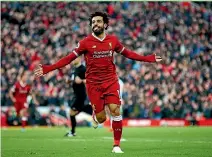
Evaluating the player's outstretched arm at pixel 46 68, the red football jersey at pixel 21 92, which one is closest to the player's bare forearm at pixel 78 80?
the red football jersey at pixel 21 92

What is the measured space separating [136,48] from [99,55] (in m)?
23.6

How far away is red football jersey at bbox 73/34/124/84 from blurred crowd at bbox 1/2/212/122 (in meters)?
18.8

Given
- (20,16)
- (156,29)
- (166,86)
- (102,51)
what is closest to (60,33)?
(20,16)

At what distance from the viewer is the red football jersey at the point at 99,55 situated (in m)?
12.3

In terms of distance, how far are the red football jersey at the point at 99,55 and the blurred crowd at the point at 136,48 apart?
18814 millimetres

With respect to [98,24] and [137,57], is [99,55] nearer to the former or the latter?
[98,24]

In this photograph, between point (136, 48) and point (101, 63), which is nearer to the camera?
point (101, 63)

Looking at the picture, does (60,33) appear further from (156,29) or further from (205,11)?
(205,11)

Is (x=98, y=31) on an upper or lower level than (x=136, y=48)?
upper

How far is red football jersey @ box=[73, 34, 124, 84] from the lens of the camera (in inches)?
483

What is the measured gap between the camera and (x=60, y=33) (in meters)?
37.1

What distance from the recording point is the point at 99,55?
12273 millimetres

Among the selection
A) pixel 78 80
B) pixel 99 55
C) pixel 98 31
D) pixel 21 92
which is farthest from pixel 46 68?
pixel 21 92

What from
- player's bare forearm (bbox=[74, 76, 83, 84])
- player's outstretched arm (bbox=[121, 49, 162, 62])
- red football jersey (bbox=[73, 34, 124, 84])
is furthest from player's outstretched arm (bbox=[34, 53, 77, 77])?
player's bare forearm (bbox=[74, 76, 83, 84])
